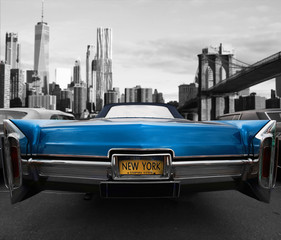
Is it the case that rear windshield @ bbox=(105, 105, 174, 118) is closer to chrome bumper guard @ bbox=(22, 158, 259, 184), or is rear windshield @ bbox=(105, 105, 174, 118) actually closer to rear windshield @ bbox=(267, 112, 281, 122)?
chrome bumper guard @ bbox=(22, 158, 259, 184)

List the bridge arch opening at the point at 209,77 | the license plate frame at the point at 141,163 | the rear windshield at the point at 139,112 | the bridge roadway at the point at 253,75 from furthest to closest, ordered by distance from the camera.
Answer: the bridge arch opening at the point at 209,77 < the bridge roadway at the point at 253,75 < the rear windshield at the point at 139,112 < the license plate frame at the point at 141,163

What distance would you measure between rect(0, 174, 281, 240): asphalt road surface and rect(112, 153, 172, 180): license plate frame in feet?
1.75

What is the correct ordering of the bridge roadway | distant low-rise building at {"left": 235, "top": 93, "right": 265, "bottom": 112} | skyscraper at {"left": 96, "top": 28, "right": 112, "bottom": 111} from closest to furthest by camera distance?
the bridge roadway < distant low-rise building at {"left": 235, "top": 93, "right": 265, "bottom": 112} < skyscraper at {"left": 96, "top": 28, "right": 112, "bottom": 111}

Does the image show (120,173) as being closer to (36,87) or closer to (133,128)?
(133,128)

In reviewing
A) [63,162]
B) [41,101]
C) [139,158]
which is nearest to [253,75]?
[139,158]

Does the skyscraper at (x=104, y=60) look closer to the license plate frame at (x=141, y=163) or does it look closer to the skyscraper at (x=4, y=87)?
the skyscraper at (x=4, y=87)

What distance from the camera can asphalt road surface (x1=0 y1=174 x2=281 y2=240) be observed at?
2.36 meters

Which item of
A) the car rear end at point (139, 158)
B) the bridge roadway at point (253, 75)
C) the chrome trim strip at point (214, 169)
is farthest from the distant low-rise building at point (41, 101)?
the chrome trim strip at point (214, 169)

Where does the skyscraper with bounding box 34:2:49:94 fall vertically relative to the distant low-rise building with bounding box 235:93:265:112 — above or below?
above

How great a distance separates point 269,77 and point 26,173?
129ft

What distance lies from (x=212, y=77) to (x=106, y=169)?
5836 centimetres

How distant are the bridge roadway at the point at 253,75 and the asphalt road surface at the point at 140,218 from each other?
32092mm

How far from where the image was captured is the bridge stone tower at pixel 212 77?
156ft

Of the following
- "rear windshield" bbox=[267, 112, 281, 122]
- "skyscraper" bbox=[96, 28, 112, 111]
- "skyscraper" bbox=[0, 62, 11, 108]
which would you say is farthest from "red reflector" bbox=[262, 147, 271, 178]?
"skyscraper" bbox=[96, 28, 112, 111]
